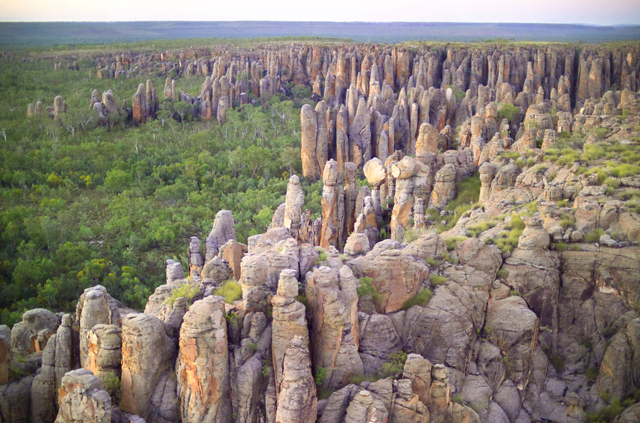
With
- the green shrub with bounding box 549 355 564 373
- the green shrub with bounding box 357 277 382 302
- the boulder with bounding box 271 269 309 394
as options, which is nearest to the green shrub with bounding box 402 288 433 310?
the green shrub with bounding box 357 277 382 302

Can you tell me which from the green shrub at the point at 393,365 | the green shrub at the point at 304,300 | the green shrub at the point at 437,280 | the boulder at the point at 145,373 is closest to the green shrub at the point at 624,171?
the green shrub at the point at 437,280

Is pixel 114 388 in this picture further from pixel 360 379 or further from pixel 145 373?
pixel 360 379

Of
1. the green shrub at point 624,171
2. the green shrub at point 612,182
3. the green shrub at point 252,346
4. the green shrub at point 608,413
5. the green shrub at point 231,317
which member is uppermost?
the green shrub at point 624,171

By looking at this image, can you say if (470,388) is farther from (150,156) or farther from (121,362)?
(150,156)

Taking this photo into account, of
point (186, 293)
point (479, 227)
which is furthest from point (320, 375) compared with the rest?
point (479, 227)

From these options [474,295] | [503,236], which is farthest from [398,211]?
[474,295]

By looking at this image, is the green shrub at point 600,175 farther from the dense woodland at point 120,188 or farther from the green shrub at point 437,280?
the dense woodland at point 120,188
